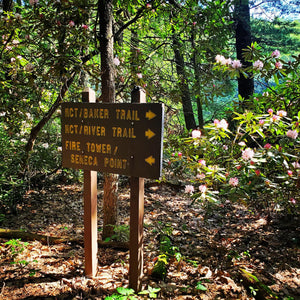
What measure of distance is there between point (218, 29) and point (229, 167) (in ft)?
7.65

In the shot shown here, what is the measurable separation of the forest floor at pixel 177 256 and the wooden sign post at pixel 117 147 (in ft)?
1.16

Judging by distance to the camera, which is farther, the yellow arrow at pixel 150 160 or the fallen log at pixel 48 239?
the fallen log at pixel 48 239

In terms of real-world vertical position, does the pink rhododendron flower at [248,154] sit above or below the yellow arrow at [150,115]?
below

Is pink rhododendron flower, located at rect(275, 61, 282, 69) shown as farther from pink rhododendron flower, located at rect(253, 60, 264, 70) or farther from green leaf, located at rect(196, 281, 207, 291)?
green leaf, located at rect(196, 281, 207, 291)

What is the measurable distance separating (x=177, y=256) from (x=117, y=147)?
1651 mm

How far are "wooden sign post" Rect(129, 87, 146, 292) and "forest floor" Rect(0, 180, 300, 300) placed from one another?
25cm

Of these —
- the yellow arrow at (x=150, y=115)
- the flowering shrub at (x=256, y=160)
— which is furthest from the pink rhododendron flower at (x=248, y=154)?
the yellow arrow at (x=150, y=115)

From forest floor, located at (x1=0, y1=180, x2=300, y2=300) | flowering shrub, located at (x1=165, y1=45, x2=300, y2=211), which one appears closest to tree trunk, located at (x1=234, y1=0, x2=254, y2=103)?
forest floor, located at (x1=0, y1=180, x2=300, y2=300)

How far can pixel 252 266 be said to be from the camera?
324cm

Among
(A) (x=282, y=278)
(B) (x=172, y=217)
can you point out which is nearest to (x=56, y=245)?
(B) (x=172, y=217)

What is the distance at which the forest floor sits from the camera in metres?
→ 2.53

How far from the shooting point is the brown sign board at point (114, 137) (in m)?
2.16

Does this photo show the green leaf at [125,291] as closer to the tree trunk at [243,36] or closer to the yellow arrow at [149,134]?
the yellow arrow at [149,134]

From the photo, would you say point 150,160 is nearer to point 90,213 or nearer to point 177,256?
point 90,213
